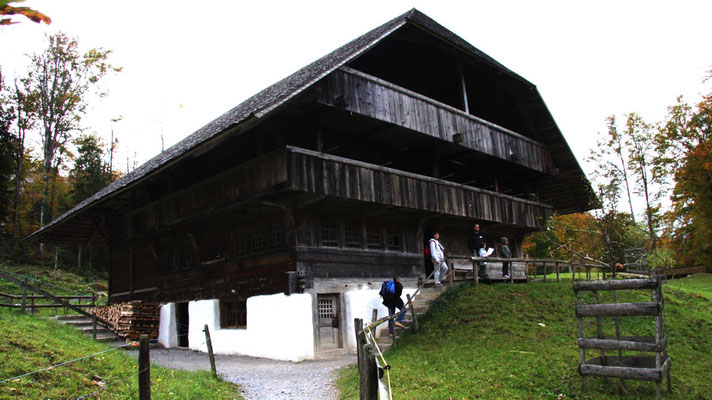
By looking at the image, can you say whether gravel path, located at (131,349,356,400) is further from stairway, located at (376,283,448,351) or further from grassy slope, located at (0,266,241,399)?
stairway, located at (376,283,448,351)

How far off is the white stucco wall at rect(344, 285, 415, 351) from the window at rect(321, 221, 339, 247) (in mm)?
1568

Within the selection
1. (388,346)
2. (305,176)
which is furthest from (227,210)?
(388,346)

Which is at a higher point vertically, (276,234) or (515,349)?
(276,234)

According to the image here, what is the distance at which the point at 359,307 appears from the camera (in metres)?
16.2

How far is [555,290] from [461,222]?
5.02 m

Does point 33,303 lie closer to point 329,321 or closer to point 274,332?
point 274,332

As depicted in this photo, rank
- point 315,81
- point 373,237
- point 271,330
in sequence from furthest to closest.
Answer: point 373,237 → point 271,330 → point 315,81

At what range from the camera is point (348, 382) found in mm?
10305

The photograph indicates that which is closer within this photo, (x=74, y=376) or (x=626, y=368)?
(x=74, y=376)

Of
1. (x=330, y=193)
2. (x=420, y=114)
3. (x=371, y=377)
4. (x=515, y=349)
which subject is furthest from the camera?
(x=420, y=114)

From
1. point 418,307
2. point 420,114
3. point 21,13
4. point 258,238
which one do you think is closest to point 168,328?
point 258,238

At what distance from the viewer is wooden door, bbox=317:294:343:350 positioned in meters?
15.3

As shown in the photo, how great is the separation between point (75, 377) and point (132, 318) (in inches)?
486

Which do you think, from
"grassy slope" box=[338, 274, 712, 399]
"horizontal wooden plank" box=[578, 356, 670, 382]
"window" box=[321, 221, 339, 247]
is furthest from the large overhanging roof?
"horizontal wooden plank" box=[578, 356, 670, 382]
